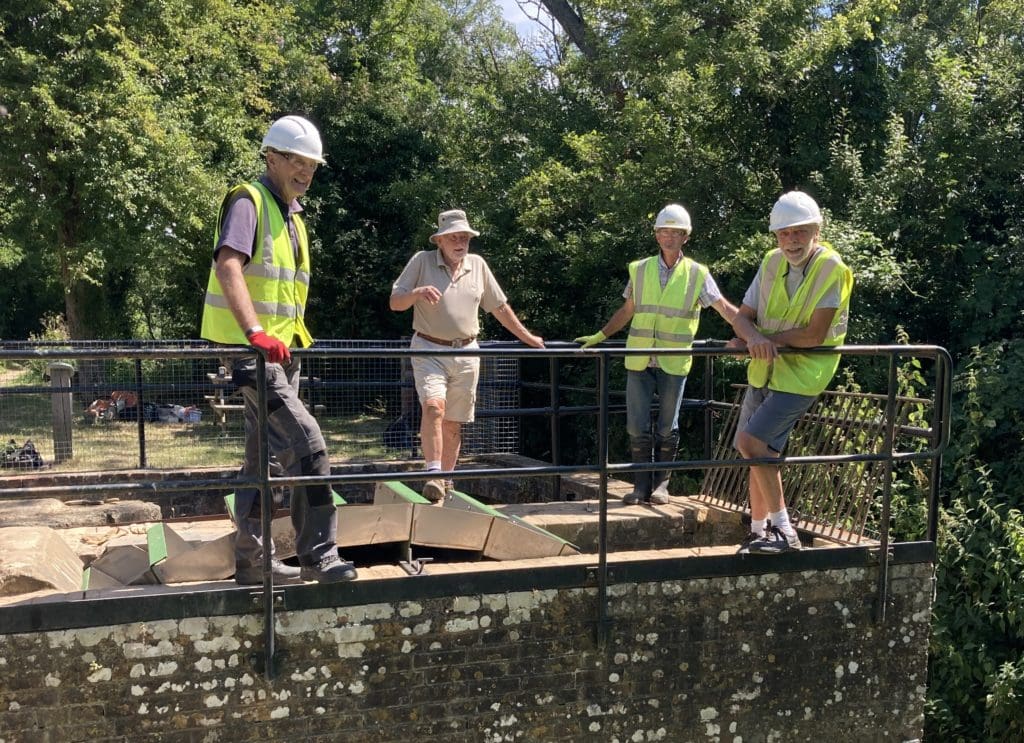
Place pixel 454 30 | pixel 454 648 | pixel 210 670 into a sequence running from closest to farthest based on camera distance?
pixel 210 670, pixel 454 648, pixel 454 30

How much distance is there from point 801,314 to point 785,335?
13cm

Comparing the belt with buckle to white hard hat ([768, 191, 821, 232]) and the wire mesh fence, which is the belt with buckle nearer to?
white hard hat ([768, 191, 821, 232])

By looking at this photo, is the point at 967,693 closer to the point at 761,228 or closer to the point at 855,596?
the point at 855,596

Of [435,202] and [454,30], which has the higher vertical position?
[454,30]

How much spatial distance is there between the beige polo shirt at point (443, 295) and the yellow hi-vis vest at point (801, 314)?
69.3 inches

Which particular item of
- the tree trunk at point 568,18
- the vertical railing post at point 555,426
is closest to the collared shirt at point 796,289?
the vertical railing post at point 555,426

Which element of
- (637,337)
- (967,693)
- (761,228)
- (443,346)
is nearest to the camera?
(443,346)

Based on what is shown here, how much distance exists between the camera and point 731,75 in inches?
494

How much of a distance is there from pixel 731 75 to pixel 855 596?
8786 millimetres

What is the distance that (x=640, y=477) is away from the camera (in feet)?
22.2

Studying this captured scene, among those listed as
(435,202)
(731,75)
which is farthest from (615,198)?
(435,202)

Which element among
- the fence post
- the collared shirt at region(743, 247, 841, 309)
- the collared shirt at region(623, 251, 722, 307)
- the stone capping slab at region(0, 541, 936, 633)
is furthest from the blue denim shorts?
the fence post

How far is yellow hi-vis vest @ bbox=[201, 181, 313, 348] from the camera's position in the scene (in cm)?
429

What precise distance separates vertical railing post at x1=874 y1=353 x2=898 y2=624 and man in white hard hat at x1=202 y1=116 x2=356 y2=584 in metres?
2.80
